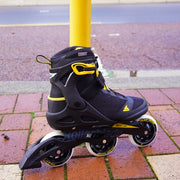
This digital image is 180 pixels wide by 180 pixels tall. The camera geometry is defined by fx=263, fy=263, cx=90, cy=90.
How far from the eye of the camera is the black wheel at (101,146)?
1.86 m

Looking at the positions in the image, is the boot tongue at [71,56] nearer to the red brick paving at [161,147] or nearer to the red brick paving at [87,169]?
the red brick paving at [87,169]

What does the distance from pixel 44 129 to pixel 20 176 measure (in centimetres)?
59

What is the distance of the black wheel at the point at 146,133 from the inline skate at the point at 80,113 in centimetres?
2

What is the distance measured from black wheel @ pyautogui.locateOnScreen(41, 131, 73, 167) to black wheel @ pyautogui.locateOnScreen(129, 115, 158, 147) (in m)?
0.50

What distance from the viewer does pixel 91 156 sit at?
1.94 meters

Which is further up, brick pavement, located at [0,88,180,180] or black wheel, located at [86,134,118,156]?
black wheel, located at [86,134,118,156]

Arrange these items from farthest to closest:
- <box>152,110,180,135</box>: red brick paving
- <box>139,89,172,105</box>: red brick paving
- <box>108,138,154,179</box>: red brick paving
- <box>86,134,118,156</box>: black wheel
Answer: <box>139,89,172,105</box>: red brick paving < <box>152,110,180,135</box>: red brick paving < <box>86,134,118,156</box>: black wheel < <box>108,138,154,179</box>: red brick paving

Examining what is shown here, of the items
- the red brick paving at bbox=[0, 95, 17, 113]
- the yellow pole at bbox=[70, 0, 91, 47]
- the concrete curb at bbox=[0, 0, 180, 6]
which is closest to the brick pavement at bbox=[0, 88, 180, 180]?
the red brick paving at bbox=[0, 95, 17, 113]

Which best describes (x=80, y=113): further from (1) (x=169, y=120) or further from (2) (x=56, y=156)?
(1) (x=169, y=120)

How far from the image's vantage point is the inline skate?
1673 millimetres

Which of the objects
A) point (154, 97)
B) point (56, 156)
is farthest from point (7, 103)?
point (154, 97)

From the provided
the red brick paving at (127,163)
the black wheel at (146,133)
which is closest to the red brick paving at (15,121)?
the red brick paving at (127,163)

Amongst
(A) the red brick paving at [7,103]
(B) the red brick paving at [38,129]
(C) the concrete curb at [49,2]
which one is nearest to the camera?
(B) the red brick paving at [38,129]

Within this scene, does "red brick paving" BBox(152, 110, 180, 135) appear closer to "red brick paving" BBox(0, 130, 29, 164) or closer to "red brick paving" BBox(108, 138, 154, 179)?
"red brick paving" BBox(108, 138, 154, 179)
